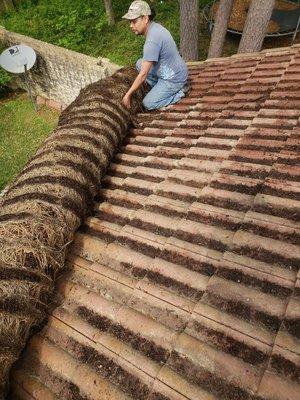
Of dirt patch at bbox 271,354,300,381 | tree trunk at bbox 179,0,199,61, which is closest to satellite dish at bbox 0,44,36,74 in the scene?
tree trunk at bbox 179,0,199,61

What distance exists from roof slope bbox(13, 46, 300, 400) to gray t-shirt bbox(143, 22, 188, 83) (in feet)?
5.03

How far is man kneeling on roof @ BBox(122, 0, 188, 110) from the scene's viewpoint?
4477 mm

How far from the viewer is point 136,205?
130 inches

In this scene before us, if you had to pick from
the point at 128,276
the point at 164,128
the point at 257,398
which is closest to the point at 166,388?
the point at 257,398

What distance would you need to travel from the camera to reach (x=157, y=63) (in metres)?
4.95

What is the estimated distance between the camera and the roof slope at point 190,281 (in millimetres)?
1946

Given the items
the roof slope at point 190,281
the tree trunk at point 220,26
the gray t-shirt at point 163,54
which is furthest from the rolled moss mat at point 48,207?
the tree trunk at point 220,26

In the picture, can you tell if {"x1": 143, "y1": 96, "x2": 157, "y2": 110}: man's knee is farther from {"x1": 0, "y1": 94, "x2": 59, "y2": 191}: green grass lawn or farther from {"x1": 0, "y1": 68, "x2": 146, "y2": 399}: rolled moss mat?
{"x1": 0, "y1": 94, "x2": 59, "y2": 191}: green grass lawn

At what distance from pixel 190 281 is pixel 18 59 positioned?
11.0 meters

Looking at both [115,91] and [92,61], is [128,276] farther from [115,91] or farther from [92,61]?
[92,61]

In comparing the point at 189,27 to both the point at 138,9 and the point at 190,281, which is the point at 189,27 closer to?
the point at 138,9

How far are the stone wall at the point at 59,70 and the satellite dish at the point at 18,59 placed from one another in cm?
44

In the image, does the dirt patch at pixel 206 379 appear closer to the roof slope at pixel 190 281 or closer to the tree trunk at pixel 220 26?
the roof slope at pixel 190 281

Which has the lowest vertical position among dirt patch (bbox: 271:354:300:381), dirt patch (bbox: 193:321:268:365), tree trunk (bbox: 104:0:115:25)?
dirt patch (bbox: 193:321:268:365)
